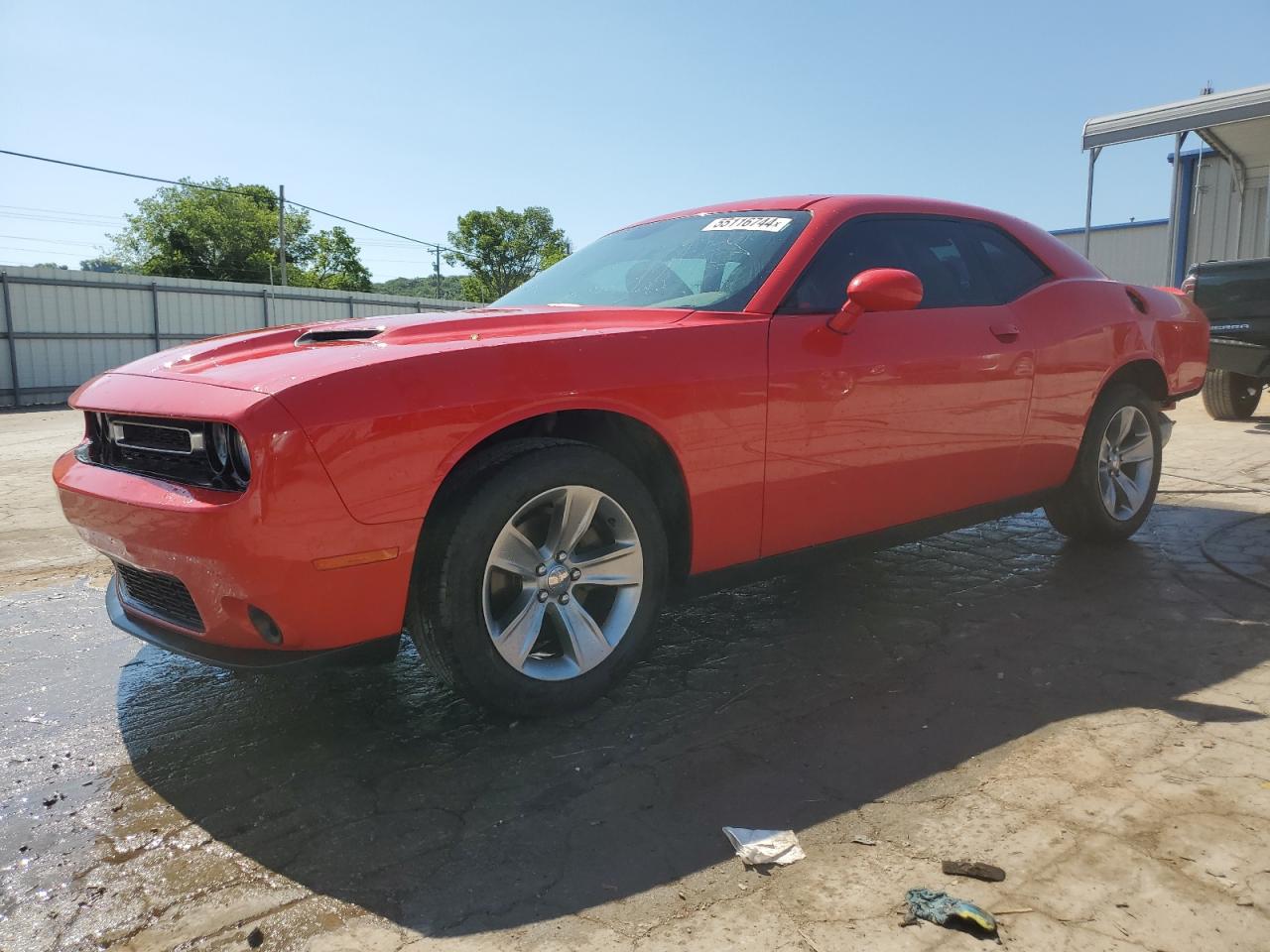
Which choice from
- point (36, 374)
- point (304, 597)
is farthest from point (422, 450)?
point (36, 374)

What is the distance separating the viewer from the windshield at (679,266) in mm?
3150

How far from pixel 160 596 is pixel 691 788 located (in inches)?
60.0

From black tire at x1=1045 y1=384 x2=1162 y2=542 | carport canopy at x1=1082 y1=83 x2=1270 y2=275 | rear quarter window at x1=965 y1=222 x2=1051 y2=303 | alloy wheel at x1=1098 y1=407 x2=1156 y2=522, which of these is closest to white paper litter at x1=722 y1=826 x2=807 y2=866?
rear quarter window at x1=965 y1=222 x2=1051 y2=303

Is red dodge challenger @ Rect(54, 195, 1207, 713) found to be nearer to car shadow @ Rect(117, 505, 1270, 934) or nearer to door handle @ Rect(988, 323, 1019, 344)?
door handle @ Rect(988, 323, 1019, 344)

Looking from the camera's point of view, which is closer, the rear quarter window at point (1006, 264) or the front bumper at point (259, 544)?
the front bumper at point (259, 544)

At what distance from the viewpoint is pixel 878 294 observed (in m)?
2.97

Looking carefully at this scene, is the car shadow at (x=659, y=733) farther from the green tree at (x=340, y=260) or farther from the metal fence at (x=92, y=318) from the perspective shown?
the green tree at (x=340, y=260)

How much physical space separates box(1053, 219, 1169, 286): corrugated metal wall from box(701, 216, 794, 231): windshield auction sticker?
2137 centimetres

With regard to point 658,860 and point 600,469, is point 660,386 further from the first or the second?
point 658,860

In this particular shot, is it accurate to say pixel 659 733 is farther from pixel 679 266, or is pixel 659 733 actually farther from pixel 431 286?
pixel 431 286

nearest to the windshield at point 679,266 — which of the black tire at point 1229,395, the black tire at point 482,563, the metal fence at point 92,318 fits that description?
the black tire at point 482,563

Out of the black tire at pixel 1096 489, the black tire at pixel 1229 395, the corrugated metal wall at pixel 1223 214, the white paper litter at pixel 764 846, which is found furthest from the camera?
→ the corrugated metal wall at pixel 1223 214

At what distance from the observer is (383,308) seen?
26.1m

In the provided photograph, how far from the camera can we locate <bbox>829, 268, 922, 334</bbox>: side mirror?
2.98m
